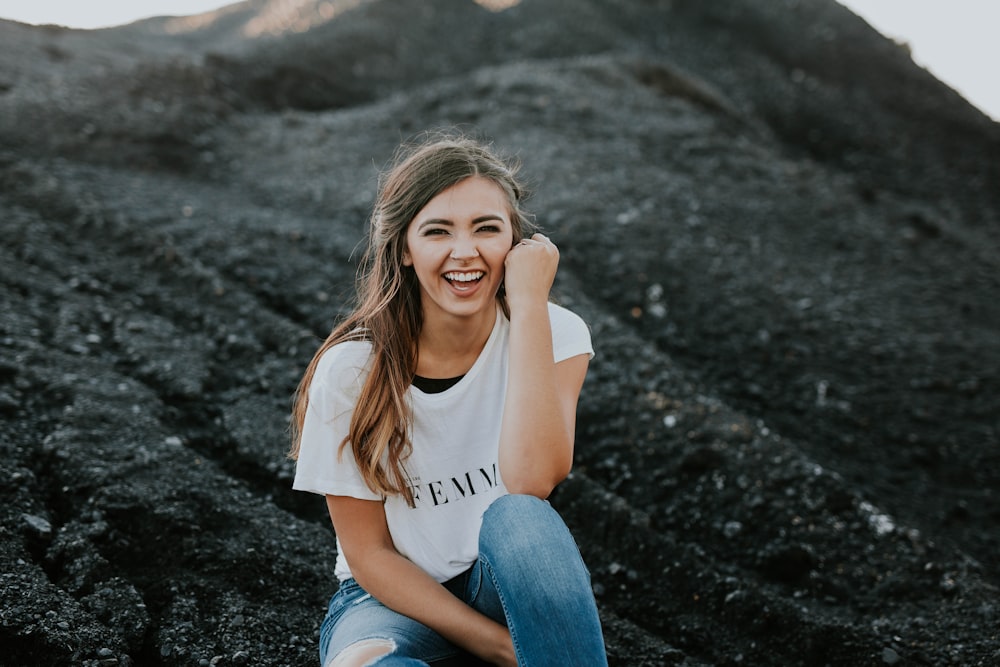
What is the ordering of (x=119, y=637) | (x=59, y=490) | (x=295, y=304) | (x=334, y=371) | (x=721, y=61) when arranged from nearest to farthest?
(x=334, y=371), (x=119, y=637), (x=59, y=490), (x=295, y=304), (x=721, y=61)

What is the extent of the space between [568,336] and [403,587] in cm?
85

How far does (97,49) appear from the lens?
31.2ft

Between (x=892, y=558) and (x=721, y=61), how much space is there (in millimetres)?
9537

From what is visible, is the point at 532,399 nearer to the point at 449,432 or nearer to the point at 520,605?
the point at 449,432

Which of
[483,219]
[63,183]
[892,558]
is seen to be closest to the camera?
[483,219]

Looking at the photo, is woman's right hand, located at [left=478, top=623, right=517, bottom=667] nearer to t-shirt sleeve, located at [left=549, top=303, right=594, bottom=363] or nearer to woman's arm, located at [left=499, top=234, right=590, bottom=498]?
woman's arm, located at [left=499, top=234, right=590, bottom=498]

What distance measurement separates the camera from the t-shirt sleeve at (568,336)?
2324 mm

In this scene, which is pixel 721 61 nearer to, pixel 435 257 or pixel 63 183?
pixel 63 183

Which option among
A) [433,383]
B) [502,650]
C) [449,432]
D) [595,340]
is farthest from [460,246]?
[595,340]

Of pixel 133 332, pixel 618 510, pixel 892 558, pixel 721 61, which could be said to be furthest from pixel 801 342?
pixel 721 61

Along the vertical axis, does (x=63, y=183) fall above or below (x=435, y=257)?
below

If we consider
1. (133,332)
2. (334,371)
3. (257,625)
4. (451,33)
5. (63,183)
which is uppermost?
(451,33)

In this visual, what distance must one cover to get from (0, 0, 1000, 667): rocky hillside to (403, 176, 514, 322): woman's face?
1.42m

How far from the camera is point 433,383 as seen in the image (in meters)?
2.29
